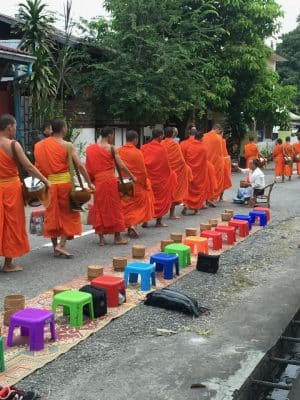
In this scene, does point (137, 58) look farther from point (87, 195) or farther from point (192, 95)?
point (87, 195)

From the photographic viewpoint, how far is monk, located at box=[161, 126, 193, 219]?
10211 millimetres

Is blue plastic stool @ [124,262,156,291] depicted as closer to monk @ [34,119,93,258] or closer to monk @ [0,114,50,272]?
monk @ [0,114,50,272]

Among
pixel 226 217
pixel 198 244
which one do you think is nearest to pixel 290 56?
pixel 226 217

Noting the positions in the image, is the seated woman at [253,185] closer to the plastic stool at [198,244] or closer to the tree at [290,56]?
the plastic stool at [198,244]

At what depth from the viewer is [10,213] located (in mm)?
6406

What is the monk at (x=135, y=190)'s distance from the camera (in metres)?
8.55

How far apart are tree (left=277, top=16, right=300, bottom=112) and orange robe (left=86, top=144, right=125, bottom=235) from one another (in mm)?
37027

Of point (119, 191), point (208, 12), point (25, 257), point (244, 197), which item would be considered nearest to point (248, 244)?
point (119, 191)

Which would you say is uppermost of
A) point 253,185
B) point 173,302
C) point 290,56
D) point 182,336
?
point 290,56

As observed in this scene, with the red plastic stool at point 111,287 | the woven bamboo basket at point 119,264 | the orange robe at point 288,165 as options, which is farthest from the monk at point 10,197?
the orange robe at point 288,165

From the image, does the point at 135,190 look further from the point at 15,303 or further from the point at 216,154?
the point at 15,303

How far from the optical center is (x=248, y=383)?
12.5 feet

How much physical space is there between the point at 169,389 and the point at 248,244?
4.74m

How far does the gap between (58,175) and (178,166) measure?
3.74 m
